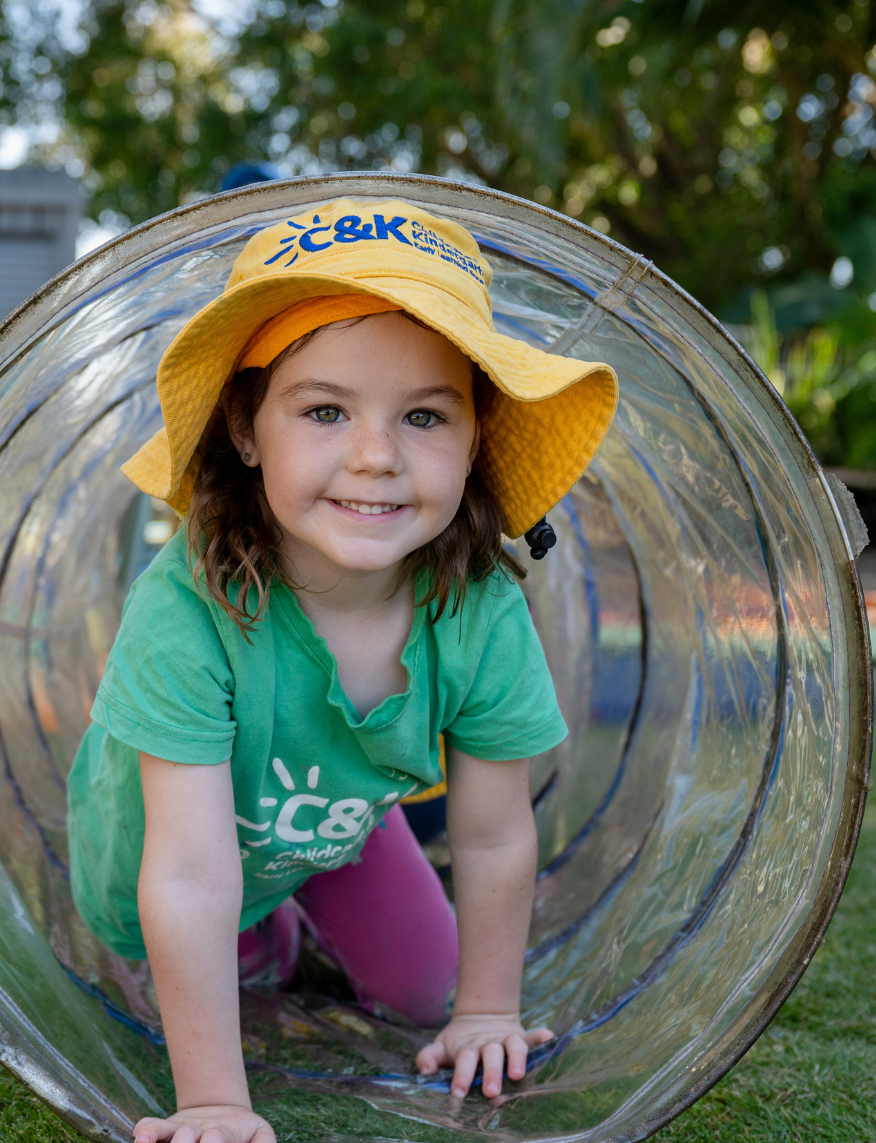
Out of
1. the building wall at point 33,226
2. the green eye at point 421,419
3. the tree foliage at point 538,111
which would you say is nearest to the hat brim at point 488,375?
the green eye at point 421,419

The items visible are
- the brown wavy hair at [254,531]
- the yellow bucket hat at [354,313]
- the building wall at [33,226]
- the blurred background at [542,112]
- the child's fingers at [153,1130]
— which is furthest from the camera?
the blurred background at [542,112]

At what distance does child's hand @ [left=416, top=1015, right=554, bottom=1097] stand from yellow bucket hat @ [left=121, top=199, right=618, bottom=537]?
929 mm

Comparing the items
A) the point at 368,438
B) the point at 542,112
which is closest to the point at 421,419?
the point at 368,438

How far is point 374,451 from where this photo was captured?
5.19 ft

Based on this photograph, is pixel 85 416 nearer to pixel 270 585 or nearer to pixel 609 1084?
pixel 270 585

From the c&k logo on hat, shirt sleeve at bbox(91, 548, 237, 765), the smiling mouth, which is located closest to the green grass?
shirt sleeve at bbox(91, 548, 237, 765)

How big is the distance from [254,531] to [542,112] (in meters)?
10.5

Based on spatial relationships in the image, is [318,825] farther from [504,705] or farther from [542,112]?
[542,112]

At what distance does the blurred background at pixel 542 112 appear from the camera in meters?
11.5

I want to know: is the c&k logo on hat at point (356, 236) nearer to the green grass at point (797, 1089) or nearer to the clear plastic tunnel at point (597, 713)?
the clear plastic tunnel at point (597, 713)

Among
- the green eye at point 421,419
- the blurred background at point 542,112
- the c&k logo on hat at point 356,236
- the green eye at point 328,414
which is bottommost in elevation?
the green eye at point 328,414

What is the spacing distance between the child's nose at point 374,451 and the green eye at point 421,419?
0.06m

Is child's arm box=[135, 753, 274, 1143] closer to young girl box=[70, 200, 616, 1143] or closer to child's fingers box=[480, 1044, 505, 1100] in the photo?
young girl box=[70, 200, 616, 1143]

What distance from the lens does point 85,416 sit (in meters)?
2.72
